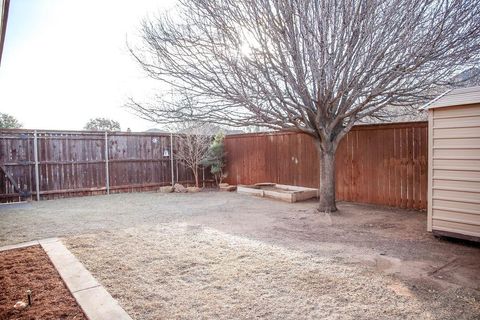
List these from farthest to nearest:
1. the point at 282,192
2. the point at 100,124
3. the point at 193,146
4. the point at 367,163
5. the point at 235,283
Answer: the point at 100,124 → the point at 193,146 → the point at 282,192 → the point at 367,163 → the point at 235,283

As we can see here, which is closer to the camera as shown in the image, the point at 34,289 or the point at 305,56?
the point at 34,289

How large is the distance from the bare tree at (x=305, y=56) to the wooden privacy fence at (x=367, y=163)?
880 mm

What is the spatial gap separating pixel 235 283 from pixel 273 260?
0.72 m

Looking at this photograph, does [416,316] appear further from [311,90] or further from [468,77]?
[468,77]

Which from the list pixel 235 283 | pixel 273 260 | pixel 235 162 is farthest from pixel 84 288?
pixel 235 162

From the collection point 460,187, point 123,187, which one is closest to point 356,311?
→ point 460,187

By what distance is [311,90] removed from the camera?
545 cm

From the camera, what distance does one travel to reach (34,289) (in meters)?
2.55

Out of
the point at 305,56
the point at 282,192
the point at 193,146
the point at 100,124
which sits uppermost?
the point at 100,124

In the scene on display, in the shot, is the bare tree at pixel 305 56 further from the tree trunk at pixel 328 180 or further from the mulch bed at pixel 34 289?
the mulch bed at pixel 34 289

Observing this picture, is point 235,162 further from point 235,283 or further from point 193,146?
point 235,283

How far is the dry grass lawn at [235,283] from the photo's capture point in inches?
87.4

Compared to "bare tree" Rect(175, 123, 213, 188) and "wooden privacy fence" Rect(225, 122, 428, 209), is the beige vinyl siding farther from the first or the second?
"bare tree" Rect(175, 123, 213, 188)

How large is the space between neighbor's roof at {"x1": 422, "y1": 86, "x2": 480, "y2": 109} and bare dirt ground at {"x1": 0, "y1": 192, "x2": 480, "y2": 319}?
1.79 metres
